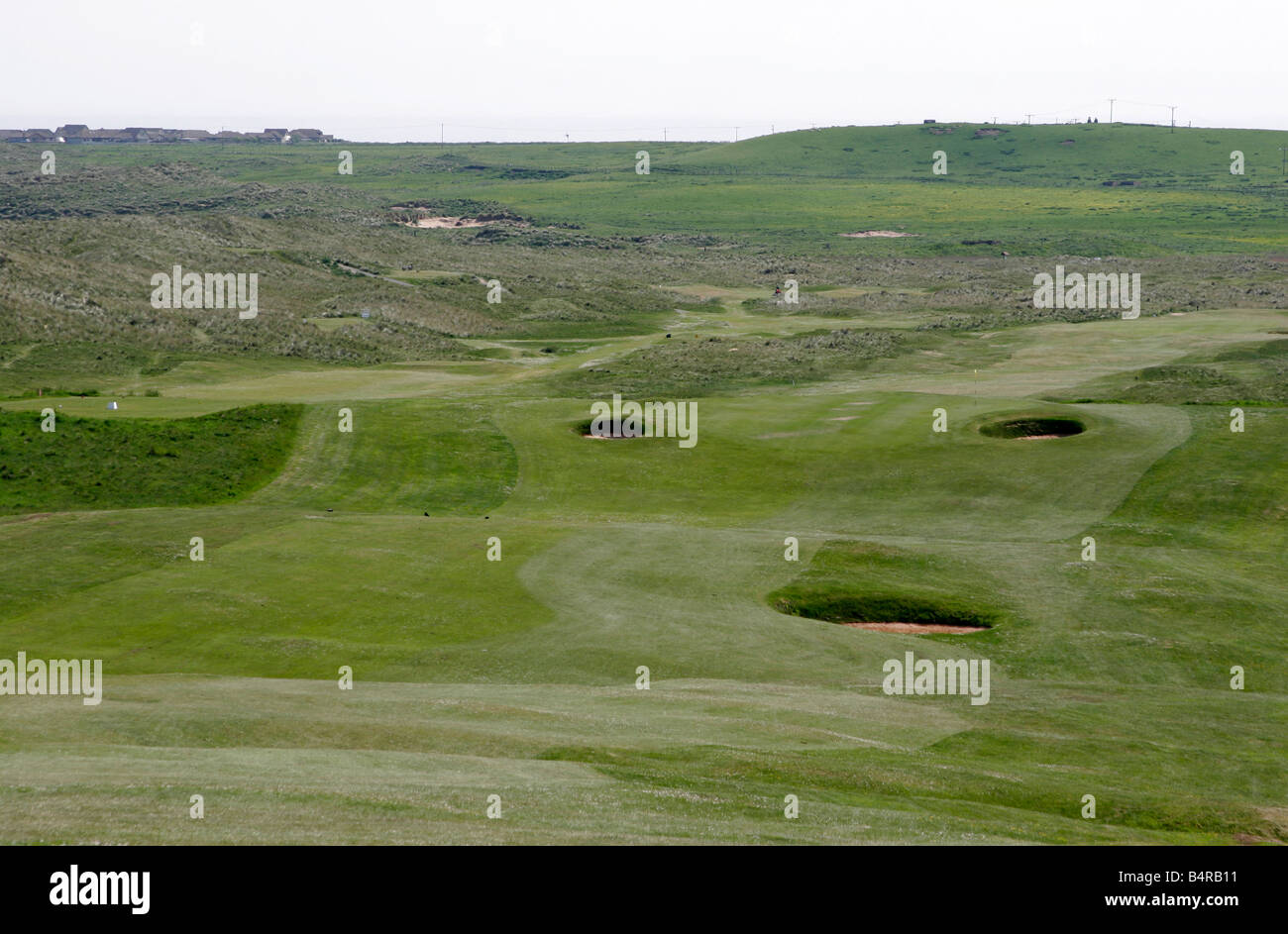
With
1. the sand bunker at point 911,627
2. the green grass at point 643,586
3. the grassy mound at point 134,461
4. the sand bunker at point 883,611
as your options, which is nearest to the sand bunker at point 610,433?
the green grass at point 643,586

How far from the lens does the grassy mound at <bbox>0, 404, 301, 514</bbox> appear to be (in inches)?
2095

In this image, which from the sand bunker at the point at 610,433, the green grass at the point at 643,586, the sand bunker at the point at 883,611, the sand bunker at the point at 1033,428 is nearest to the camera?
the green grass at the point at 643,586

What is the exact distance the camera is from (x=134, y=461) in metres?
57.2

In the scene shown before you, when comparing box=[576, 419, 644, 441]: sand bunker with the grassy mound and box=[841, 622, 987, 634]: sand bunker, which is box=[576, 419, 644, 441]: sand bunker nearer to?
the grassy mound

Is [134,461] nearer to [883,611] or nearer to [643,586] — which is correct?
[643,586]

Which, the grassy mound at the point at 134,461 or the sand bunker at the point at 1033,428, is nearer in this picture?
the grassy mound at the point at 134,461

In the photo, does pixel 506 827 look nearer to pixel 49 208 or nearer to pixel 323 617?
pixel 323 617

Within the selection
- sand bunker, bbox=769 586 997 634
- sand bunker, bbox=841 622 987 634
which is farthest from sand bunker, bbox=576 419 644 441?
sand bunker, bbox=841 622 987 634

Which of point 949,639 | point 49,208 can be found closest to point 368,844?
point 949,639

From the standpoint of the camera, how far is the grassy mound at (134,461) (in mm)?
53219

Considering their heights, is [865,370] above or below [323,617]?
above

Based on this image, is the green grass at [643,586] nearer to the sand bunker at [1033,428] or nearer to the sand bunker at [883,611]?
the sand bunker at [883,611]
